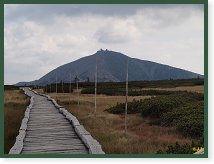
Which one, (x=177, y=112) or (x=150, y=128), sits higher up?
(x=177, y=112)

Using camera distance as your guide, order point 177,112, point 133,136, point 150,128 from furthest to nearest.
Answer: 1. point 177,112
2. point 150,128
3. point 133,136

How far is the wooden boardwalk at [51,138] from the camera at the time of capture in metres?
10.3

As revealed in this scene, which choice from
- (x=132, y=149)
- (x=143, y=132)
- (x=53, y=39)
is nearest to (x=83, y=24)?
(x=53, y=39)

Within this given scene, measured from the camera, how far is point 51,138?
1209 cm

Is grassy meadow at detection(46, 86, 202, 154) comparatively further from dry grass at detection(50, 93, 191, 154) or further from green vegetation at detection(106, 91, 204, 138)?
green vegetation at detection(106, 91, 204, 138)

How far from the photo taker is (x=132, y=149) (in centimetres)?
1040

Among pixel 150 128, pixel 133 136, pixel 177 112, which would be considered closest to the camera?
pixel 133 136

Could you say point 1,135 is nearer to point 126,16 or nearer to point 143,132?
point 126,16

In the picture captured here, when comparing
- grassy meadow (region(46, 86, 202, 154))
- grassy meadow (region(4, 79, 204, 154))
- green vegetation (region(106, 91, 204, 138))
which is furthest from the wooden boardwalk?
green vegetation (region(106, 91, 204, 138))

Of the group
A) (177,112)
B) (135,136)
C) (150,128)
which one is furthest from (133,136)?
(177,112)

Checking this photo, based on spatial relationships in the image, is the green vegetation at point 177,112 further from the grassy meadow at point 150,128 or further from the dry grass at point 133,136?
the dry grass at point 133,136

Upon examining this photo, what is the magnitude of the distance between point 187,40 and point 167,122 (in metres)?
5.95

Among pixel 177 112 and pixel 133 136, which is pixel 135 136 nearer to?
pixel 133 136

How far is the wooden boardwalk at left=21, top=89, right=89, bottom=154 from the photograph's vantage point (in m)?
10.3
